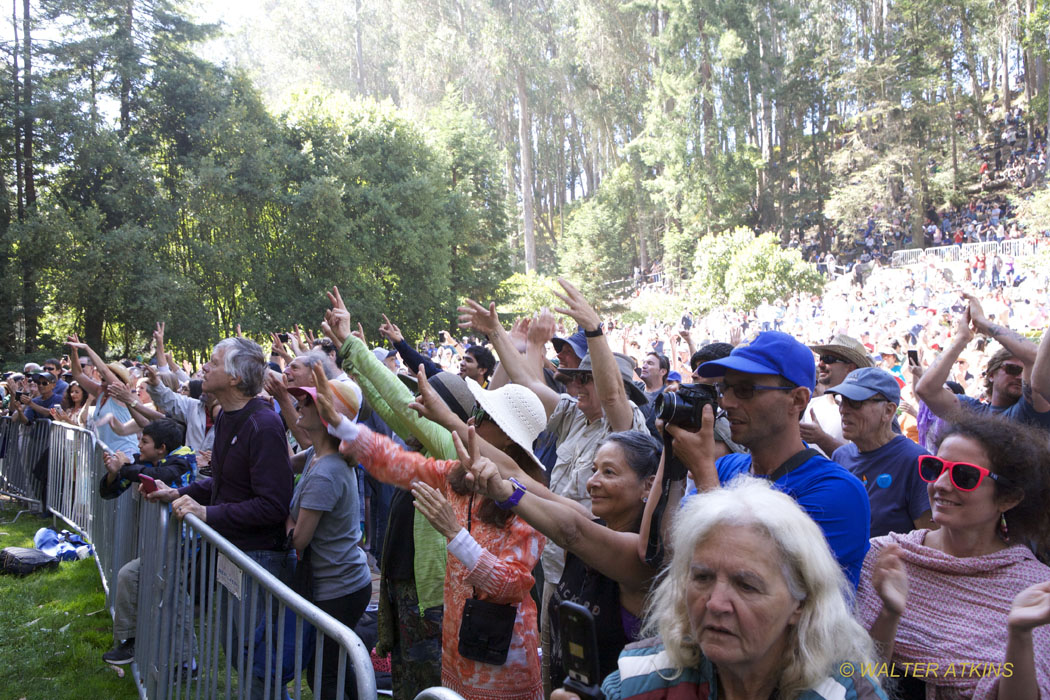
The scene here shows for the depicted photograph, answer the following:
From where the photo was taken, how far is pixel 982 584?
2.36m

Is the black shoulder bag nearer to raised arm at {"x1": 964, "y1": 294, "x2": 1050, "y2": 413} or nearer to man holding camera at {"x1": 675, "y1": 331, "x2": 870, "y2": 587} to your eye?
man holding camera at {"x1": 675, "y1": 331, "x2": 870, "y2": 587}

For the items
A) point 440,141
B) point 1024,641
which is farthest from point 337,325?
point 440,141

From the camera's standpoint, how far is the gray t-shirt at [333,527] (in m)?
3.58

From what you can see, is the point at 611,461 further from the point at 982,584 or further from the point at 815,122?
the point at 815,122

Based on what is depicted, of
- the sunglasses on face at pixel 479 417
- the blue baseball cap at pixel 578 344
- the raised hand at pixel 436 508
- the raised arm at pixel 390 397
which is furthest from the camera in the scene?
the blue baseball cap at pixel 578 344

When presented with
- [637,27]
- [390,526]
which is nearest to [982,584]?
[390,526]

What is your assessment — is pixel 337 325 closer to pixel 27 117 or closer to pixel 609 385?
pixel 609 385

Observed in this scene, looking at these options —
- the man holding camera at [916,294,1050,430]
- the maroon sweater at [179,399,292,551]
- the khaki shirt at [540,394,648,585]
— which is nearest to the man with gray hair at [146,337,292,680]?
the maroon sweater at [179,399,292,551]

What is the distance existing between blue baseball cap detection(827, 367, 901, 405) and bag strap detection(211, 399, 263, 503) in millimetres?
2599

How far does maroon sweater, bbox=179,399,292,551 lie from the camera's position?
11.6ft

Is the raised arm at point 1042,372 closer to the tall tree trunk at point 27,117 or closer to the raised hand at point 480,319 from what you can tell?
the raised hand at point 480,319

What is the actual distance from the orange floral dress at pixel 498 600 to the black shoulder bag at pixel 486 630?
0.11 ft

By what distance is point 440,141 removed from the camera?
35.7 meters

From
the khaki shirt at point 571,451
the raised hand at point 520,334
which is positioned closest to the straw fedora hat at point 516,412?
the khaki shirt at point 571,451
